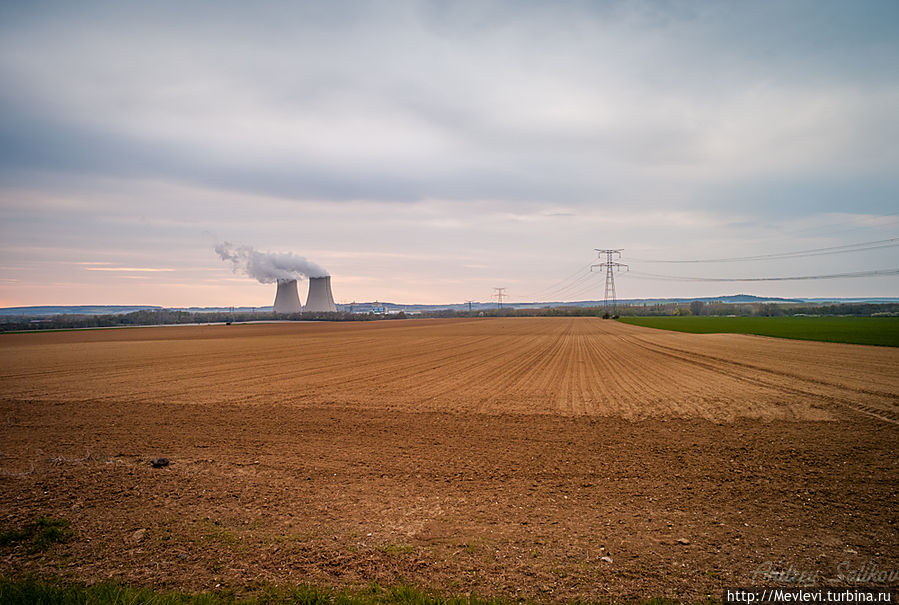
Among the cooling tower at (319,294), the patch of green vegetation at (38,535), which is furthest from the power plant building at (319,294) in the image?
the patch of green vegetation at (38,535)

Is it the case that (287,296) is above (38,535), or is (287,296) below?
above

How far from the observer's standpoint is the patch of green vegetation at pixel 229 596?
4715 millimetres

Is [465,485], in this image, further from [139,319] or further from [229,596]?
[139,319]

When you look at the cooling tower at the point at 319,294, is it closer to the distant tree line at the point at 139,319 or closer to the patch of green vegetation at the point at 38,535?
the distant tree line at the point at 139,319

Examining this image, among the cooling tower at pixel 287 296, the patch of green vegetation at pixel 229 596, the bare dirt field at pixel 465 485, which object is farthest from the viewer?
the cooling tower at pixel 287 296

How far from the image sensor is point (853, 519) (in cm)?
664

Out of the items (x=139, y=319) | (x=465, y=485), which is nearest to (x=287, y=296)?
(x=139, y=319)

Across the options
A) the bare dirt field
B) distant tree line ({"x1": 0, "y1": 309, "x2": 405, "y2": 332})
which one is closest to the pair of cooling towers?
distant tree line ({"x1": 0, "y1": 309, "x2": 405, "y2": 332})

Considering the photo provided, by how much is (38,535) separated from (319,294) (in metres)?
93.0

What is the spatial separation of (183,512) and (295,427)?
230 inches

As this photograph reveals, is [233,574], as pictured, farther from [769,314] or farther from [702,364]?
[769,314]

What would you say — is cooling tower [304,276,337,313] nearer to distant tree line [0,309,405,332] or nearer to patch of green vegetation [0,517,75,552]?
distant tree line [0,309,405,332]

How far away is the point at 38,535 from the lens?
237 inches

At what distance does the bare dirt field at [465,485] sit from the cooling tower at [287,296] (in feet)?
252
